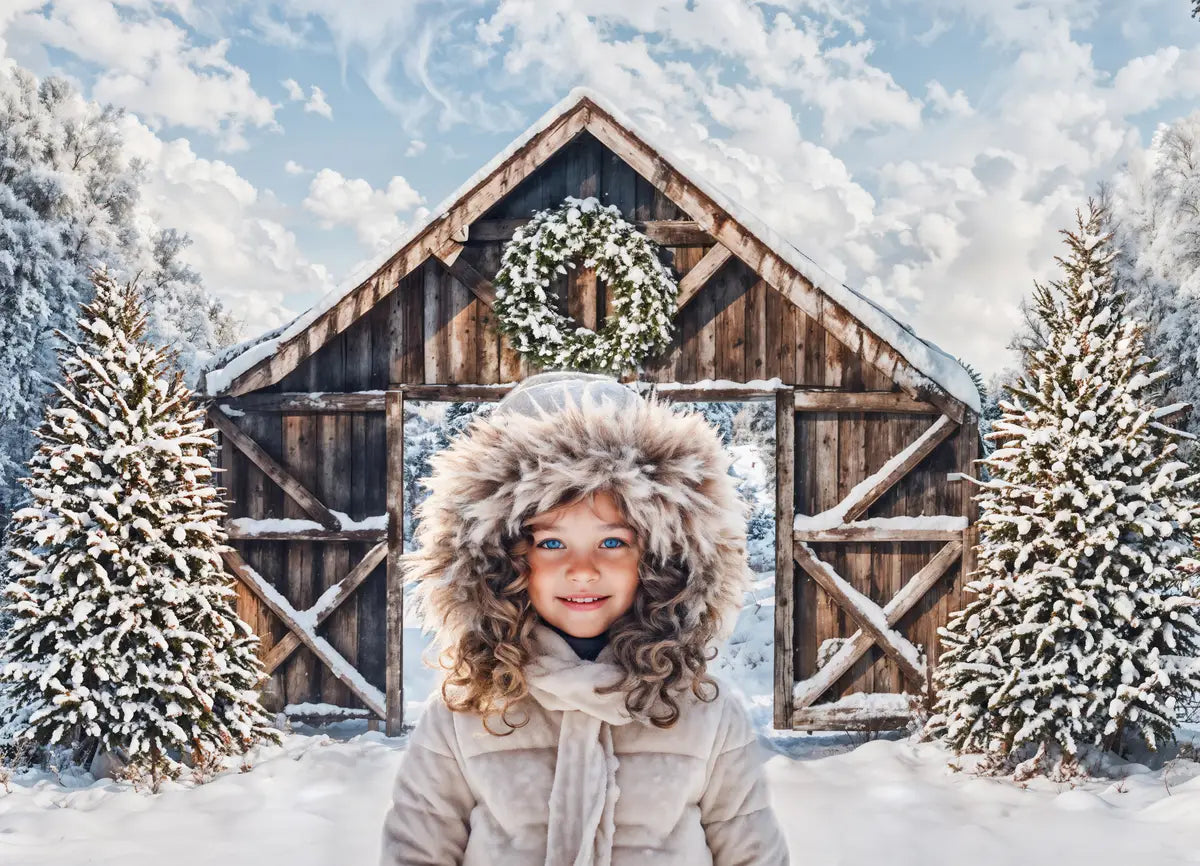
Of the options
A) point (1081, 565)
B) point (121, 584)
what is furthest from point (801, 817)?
point (121, 584)

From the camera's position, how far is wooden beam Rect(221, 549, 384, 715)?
24.5 feet

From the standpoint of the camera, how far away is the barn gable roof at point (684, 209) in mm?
6996

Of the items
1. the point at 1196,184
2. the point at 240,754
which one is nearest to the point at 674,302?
the point at 240,754

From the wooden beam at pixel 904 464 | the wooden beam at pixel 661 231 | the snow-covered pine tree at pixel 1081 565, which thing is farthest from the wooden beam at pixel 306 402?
the snow-covered pine tree at pixel 1081 565

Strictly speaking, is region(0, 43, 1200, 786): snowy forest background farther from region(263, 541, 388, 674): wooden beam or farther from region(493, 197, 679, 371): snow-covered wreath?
region(493, 197, 679, 371): snow-covered wreath

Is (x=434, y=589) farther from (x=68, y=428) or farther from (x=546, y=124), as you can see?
(x=546, y=124)

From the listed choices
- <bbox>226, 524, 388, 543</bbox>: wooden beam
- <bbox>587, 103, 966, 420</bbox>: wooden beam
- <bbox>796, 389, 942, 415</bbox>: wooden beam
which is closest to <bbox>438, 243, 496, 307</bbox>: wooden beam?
<bbox>587, 103, 966, 420</bbox>: wooden beam

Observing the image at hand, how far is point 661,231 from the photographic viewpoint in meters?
7.36

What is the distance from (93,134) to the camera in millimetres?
15328

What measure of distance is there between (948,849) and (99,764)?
585 cm

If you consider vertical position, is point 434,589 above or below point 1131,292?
below

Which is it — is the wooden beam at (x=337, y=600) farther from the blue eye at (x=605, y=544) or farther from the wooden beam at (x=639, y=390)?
the blue eye at (x=605, y=544)

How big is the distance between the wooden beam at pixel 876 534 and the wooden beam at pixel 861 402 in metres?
1.04

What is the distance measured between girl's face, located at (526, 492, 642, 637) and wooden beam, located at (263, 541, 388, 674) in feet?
18.1
